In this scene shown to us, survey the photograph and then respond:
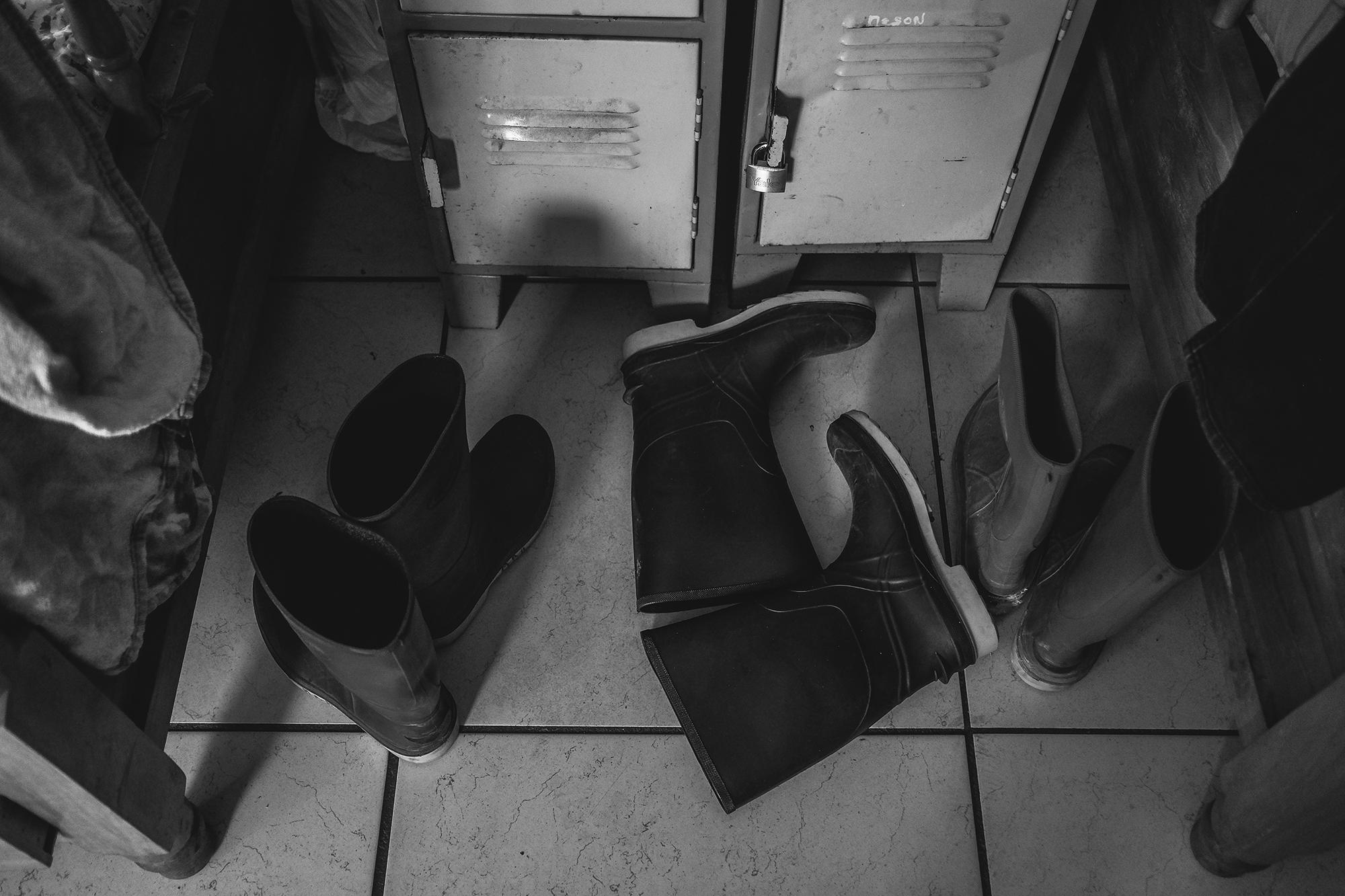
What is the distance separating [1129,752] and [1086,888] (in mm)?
173

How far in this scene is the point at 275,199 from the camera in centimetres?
151

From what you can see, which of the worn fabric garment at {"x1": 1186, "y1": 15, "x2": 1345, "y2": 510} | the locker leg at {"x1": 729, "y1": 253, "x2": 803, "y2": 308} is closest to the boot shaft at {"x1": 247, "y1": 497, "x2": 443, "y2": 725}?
the locker leg at {"x1": 729, "y1": 253, "x2": 803, "y2": 308}

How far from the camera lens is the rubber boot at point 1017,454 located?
1184mm

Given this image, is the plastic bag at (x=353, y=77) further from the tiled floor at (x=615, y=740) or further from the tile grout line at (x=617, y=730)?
the tile grout line at (x=617, y=730)

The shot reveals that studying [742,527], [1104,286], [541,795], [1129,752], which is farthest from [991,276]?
[541,795]

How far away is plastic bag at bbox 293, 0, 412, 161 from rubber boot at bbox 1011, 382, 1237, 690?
3.49ft

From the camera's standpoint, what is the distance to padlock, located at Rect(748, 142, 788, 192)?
130cm

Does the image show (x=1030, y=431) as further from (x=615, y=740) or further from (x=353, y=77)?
(x=353, y=77)

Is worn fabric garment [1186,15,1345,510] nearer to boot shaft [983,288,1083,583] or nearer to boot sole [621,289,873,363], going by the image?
boot shaft [983,288,1083,583]

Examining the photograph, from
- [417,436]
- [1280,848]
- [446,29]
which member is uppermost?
[446,29]

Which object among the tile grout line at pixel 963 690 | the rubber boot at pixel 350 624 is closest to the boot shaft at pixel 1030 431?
the tile grout line at pixel 963 690

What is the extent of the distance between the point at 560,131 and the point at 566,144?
19mm

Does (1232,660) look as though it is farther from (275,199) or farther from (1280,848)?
(275,199)

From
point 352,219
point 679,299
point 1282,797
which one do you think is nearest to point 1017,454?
point 1282,797
